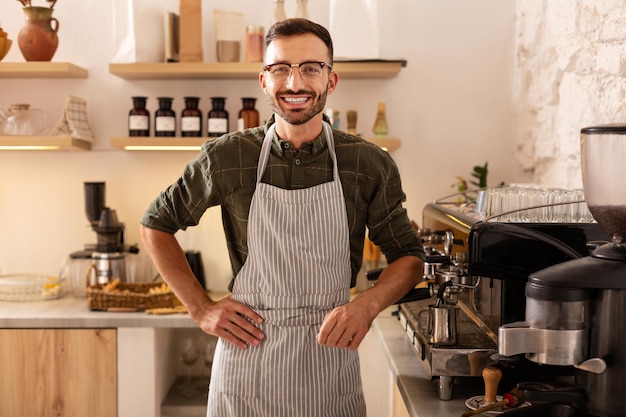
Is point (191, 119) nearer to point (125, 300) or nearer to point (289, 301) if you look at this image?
point (125, 300)

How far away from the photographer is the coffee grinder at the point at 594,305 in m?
1.30

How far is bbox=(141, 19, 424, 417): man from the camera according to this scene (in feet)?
6.30

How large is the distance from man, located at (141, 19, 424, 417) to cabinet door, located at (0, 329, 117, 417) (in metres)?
1.23

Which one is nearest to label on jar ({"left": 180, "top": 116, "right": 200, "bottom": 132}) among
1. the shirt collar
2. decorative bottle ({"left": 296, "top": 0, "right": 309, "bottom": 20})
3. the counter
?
decorative bottle ({"left": 296, "top": 0, "right": 309, "bottom": 20})

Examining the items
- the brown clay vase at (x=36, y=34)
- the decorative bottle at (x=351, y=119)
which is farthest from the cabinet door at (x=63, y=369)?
the decorative bottle at (x=351, y=119)

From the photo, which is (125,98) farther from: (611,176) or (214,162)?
(611,176)

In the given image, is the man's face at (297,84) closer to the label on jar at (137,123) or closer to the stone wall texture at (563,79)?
the stone wall texture at (563,79)

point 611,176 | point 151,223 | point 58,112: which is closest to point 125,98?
point 58,112

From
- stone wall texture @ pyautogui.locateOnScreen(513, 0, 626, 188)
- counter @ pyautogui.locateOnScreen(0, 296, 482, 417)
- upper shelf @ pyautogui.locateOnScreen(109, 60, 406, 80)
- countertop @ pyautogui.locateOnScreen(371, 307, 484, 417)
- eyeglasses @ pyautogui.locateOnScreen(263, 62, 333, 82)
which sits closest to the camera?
countertop @ pyautogui.locateOnScreen(371, 307, 484, 417)

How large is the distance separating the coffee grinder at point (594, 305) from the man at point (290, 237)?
1.90ft

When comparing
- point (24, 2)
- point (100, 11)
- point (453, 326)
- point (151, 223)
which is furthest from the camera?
point (100, 11)

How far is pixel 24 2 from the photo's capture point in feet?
11.2

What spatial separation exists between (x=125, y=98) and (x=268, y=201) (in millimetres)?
1966

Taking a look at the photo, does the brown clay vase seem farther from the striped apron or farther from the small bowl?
the striped apron
